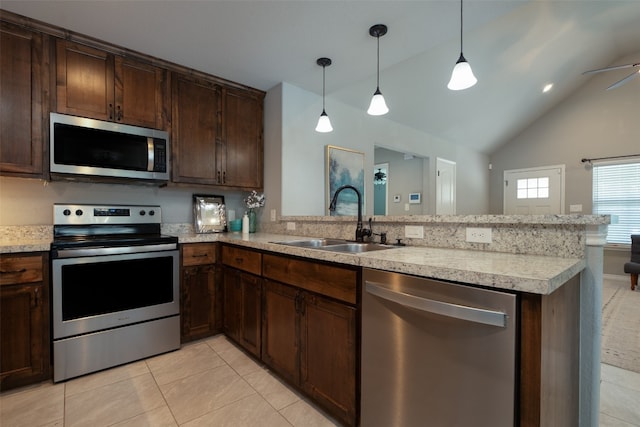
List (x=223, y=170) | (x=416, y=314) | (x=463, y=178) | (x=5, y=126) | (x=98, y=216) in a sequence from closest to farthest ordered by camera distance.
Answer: (x=416, y=314) < (x=5, y=126) < (x=98, y=216) < (x=223, y=170) < (x=463, y=178)

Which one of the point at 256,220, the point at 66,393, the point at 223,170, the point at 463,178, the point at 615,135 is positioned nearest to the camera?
the point at 66,393

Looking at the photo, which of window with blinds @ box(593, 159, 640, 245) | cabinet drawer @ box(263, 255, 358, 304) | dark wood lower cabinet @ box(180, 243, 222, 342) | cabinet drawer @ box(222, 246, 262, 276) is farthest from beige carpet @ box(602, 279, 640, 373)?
dark wood lower cabinet @ box(180, 243, 222, 342)

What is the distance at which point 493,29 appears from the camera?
3.28 m

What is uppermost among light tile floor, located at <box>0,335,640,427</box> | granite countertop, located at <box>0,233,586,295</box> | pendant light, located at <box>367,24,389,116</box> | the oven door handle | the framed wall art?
pendant light, located at <box>367,24,389,116</box>

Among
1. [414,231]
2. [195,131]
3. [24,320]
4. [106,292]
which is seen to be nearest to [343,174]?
[195,131]

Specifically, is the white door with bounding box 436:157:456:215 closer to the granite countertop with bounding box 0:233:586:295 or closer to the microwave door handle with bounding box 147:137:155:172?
the granite countertop with bounding box 0:233:586:295

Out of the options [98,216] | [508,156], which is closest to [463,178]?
[508,156]

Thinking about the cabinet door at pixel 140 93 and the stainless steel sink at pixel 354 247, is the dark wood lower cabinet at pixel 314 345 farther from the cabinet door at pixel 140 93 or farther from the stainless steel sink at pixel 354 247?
the cabinet door at pixel 140 93

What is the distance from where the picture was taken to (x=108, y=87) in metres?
2.26

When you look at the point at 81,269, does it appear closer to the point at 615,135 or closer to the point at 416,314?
the point at 416,314

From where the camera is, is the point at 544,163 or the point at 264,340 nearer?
the point at 264,340

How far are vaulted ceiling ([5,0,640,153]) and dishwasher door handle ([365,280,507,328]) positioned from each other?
5.97 ft

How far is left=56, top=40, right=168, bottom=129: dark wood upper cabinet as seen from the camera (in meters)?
2.11

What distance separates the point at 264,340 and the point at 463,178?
5716 mm
